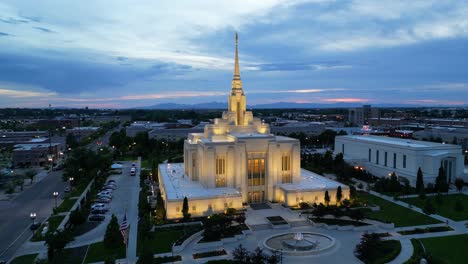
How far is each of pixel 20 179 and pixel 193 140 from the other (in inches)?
1075

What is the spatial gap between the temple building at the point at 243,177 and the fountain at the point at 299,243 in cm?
948

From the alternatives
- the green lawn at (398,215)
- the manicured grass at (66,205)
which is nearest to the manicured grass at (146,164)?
the manicured grass at (66,205)

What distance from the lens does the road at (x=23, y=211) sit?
33.7 m

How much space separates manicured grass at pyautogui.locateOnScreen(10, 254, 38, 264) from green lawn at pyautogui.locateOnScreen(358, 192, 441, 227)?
33526mm

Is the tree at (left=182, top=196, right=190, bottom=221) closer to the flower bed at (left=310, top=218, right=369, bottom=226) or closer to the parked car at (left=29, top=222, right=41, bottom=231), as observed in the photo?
the flower bed at (left=310, top=218, right=369, bottom=226)

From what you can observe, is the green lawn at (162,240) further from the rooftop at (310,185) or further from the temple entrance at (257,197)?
the rooftop at (310,185)

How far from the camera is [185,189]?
45500mm

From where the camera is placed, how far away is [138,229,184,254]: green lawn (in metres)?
31.6

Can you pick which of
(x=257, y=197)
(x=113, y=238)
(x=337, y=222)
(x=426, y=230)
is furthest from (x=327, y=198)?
(x=113, y=238)

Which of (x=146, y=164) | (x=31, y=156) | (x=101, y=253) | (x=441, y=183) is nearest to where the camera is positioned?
(x=101, y=253)

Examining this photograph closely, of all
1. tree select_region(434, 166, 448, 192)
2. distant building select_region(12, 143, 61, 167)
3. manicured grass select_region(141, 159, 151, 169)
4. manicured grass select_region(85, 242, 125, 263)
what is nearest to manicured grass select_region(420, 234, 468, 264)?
tree select_region(434, 166, 448, 192)

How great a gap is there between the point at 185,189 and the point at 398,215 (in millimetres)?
25680

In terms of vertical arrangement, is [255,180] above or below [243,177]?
below

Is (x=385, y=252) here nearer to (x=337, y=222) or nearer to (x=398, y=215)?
(x=337, y=222)
